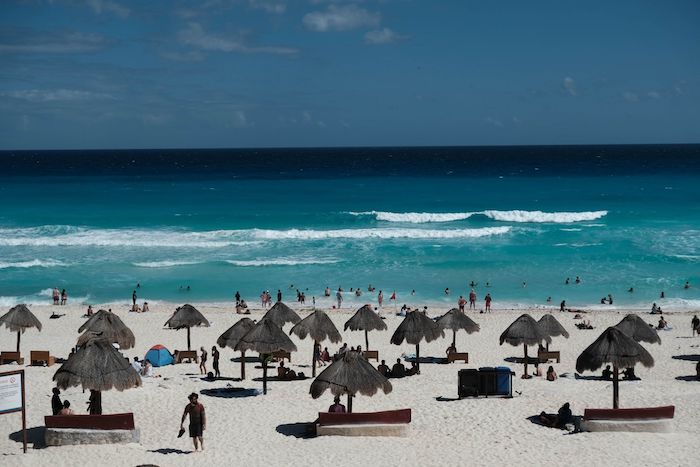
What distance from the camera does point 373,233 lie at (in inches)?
1908

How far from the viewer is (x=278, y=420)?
14.8 m

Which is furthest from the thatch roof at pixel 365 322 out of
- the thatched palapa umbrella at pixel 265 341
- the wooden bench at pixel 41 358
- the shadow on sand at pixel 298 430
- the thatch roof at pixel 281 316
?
the wooden bench at pixel 41 358

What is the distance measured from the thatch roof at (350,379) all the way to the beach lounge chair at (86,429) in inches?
135

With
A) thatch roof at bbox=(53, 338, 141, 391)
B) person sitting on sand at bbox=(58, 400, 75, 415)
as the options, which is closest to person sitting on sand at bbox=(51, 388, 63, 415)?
person sitting on sand at bbox=(58, 400, 75, 415)

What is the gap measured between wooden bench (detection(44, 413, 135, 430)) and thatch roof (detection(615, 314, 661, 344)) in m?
12.4

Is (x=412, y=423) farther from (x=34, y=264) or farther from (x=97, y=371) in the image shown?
(x=34, y=264)

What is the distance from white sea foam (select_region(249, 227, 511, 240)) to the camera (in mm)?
47875

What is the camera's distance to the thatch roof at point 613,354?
14.3m

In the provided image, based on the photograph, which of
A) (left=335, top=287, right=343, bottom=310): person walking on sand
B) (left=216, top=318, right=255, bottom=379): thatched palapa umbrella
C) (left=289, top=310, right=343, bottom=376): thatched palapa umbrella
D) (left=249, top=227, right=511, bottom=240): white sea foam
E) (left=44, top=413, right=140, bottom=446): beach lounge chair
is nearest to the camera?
(left=44, top=413, right=140, bottom=446): beach lounge chair

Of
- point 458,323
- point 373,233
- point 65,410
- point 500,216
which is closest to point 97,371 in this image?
point 65,410

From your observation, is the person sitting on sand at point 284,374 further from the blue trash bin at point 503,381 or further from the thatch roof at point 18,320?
the thatch roof at point 18,320

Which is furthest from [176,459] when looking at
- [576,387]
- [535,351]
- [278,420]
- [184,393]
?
[535,351]

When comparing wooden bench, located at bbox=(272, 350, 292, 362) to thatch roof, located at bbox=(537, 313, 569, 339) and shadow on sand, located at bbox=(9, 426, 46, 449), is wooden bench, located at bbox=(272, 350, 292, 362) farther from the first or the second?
shadow on sand, located at bbox=(9, 426, 46, 449)

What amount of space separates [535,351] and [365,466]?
1203cm
